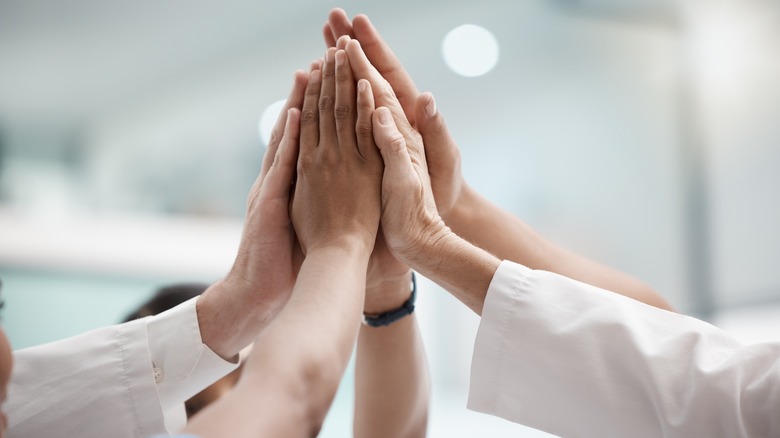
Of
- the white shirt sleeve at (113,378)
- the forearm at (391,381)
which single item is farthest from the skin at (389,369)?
the white shirt sleeve at (113,378)

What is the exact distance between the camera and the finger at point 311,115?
904mm

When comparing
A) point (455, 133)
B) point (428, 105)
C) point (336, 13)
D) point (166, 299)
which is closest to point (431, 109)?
point (428, 105)

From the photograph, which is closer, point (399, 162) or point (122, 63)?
point (399, 162)

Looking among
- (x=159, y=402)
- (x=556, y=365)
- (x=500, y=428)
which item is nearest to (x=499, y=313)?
(x=556, y=365)

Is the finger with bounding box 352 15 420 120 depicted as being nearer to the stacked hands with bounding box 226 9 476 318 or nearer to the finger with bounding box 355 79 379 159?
the stacked hands with bounding box 226 9 476 318

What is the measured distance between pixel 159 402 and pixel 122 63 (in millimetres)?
2015

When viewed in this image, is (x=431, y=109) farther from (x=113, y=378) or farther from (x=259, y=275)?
(x=113, y=378)

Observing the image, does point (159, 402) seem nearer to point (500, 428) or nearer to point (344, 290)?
point (344, 290)

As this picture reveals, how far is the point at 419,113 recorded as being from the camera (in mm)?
956

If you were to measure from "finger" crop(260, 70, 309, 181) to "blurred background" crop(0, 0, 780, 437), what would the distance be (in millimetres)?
1531

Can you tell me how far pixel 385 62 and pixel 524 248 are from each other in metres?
0.35

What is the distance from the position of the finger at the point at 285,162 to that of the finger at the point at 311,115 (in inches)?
0.5

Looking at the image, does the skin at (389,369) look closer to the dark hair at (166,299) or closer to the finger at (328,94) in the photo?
the finger at (328,94)

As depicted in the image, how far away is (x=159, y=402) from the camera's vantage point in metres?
0.79
